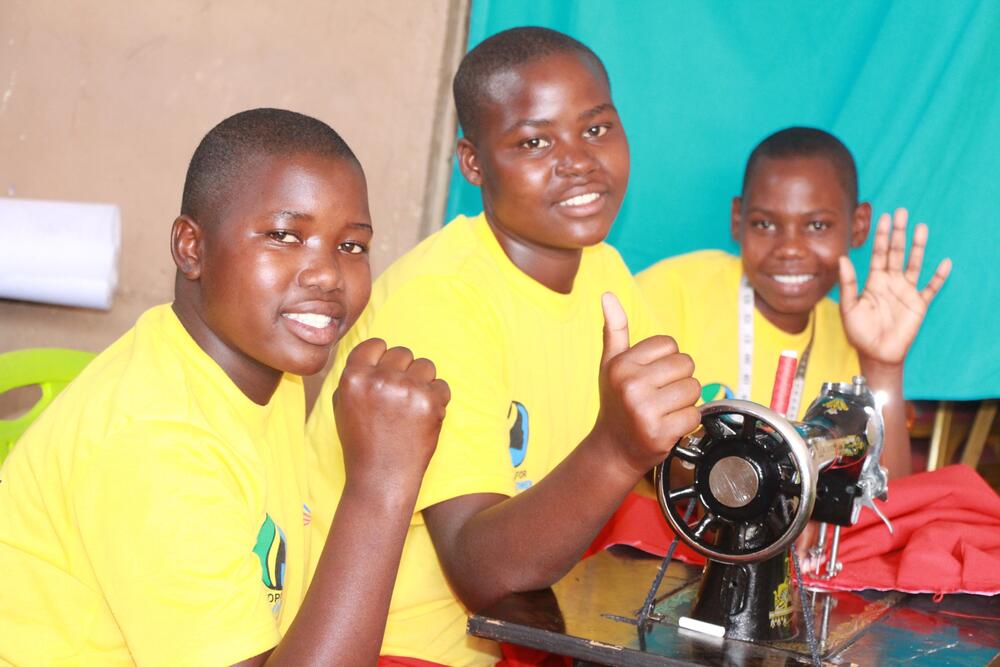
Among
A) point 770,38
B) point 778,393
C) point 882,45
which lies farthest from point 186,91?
point 778,393

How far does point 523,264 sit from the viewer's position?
92.7 inches

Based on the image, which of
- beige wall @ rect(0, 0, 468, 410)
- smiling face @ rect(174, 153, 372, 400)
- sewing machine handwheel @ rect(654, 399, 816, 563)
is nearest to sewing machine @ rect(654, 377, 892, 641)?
sewing machine handwheel @ rect(654, 399, 816, 563)

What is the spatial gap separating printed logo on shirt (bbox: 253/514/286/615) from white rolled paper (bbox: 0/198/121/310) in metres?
1.57

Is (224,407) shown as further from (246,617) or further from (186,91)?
(186,91)

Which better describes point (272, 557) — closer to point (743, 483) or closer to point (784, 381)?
point (743, 483)

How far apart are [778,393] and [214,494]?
2.89 ft

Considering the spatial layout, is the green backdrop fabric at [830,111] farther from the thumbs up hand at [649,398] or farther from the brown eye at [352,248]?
the thumbs up hand at [649,398]

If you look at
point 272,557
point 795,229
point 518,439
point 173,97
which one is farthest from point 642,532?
point 173,97

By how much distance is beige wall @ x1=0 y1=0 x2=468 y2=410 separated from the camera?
3162 mm

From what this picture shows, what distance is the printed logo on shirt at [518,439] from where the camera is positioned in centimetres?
213

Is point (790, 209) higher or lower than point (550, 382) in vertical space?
higher

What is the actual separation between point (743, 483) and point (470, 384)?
538 millimetres

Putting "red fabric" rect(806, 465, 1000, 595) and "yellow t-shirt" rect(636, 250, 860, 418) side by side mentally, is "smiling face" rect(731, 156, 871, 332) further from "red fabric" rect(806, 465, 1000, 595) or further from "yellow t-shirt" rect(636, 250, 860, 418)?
"red fabric" rect(806, 465, 1000, 595)

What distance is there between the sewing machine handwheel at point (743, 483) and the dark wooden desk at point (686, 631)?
0.15 meters
